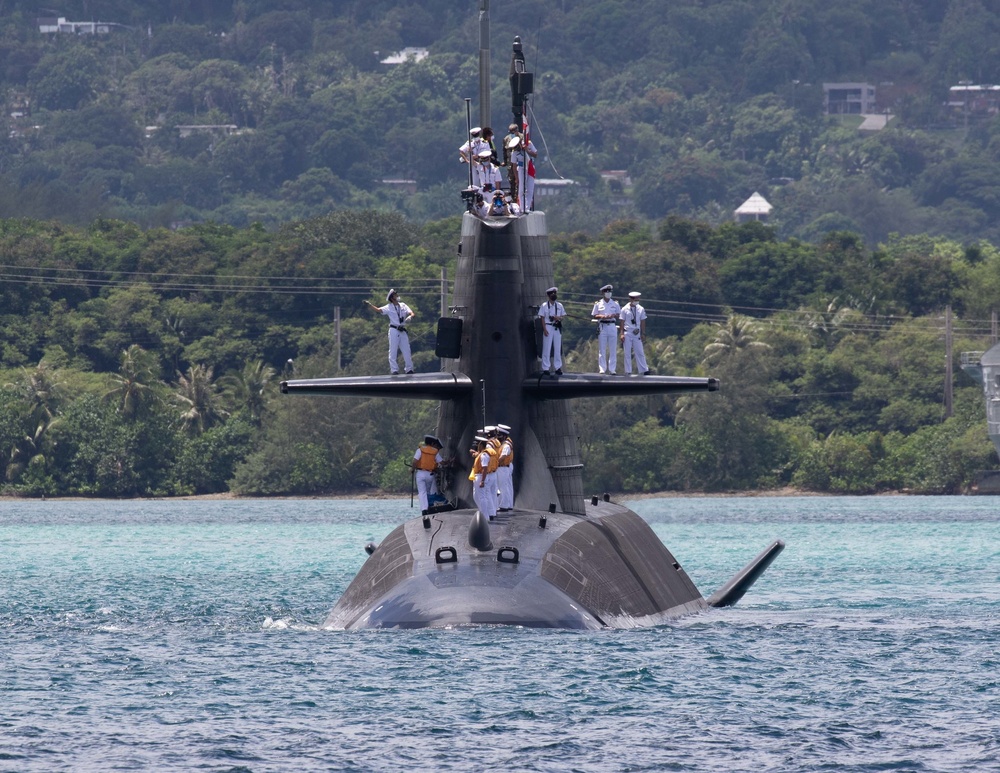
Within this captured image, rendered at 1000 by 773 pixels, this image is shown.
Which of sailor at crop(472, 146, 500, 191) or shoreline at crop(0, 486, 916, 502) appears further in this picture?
shoreline at crop(0, 486, 916, 502)

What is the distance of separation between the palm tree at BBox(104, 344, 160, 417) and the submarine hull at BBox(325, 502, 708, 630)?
2870 inches

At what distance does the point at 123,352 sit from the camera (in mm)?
103875

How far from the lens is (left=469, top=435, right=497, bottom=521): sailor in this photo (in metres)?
28.0

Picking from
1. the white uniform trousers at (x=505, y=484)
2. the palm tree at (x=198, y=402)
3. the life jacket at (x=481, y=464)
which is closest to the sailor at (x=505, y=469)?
the white uniform trousers at (x=505, y=484)

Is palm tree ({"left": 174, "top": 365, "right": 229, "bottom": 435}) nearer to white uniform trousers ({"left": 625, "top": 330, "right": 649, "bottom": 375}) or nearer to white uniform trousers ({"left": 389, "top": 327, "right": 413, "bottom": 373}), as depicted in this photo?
white uniform trousers ({"left": 625, "top": 330, "right": 649, "bottom": 375})

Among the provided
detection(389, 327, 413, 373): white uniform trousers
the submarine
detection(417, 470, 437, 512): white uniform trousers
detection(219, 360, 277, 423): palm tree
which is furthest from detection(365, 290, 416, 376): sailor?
detection(219, 360, 277, 423): palm tree

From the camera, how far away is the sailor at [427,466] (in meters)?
29.8

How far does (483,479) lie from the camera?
28.0 meters

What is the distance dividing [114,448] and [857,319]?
39.7 m

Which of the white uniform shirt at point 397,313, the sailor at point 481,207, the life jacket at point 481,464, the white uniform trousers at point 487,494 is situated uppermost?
the sailor at point 481,207

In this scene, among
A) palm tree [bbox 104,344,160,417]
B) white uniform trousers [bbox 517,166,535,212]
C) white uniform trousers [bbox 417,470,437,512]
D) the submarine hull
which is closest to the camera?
the submarine hull

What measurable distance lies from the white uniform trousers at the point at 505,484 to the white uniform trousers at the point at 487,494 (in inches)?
16.0

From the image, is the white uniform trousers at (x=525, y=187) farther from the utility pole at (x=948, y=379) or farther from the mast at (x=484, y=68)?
the utility pole at (x=948, y=379)

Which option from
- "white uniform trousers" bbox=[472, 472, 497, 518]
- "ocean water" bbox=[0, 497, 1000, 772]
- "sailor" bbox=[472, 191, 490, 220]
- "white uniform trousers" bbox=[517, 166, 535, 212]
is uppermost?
"white uniform trousers" bbox=[517, 166, 535, 212]
